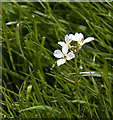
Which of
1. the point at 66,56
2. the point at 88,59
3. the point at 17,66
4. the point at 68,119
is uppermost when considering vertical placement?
the point at 66,56

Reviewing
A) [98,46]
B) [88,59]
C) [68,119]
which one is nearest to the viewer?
[68,119]

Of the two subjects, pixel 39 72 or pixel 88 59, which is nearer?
pixel 39 72

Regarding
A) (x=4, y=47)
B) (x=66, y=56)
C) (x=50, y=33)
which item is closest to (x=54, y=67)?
(x=50, y=33)

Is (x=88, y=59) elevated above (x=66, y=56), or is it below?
below

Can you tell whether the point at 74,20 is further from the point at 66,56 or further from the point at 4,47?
the point at 66,56

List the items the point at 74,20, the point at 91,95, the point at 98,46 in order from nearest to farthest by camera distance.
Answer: the point at 91,95, the point at 98,46, the point at 74,20

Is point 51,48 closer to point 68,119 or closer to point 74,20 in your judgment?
point 74,20
